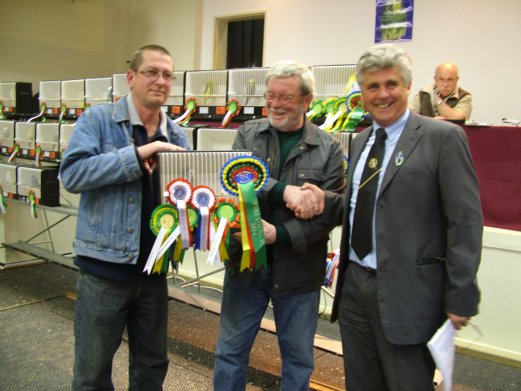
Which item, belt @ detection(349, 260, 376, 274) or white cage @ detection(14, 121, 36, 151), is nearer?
belt @ detection(349, 260, 376, 274)

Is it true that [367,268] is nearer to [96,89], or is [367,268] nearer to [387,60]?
[387,60]

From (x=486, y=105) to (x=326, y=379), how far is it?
11.1 feet

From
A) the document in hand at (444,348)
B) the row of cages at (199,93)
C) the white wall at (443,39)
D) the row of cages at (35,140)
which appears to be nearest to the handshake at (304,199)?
the document in hand at (444,348)

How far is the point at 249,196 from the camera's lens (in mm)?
1479

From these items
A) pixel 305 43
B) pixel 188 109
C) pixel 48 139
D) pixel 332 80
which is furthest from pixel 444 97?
pixel 48 139

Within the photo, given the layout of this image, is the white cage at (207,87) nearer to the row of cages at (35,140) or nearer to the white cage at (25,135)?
the row of cages at (35,140)

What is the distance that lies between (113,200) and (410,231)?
2.98ft

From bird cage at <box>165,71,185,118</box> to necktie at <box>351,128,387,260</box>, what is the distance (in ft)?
7.91

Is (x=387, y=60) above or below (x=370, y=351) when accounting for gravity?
above

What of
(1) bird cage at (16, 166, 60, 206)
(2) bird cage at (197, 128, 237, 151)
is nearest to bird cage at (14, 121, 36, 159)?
(1) bird cage at (16, 166, 60, 206)

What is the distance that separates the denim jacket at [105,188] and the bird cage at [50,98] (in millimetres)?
3070

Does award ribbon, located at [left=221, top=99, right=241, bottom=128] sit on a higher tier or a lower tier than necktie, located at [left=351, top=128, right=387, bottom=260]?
higher

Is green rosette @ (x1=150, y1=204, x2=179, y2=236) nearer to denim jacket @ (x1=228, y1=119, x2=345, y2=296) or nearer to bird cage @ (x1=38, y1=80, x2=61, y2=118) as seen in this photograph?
denim jacket @ (x1=228, y1=119, x2=345, y2=296)

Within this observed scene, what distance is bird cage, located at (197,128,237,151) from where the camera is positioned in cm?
315
